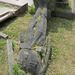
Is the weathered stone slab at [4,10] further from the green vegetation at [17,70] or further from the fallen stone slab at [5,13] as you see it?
the green vegetation at [17,70]

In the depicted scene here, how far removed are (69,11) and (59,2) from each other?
96cm

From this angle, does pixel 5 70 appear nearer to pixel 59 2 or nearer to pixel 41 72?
pixel 41 72

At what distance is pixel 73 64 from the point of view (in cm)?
354

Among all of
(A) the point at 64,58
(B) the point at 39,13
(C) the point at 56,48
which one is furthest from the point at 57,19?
(A) the point at 64,58

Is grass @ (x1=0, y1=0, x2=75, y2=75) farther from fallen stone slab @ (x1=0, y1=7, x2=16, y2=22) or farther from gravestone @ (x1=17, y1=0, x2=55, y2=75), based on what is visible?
gravestone @ (x1=17, y1=0, x2=55, y2=75)

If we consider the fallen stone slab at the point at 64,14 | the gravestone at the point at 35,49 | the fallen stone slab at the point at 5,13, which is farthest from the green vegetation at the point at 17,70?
the fallen stone slab at the point at 64,14

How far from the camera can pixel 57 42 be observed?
435cm

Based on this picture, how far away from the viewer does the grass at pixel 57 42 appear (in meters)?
3.38

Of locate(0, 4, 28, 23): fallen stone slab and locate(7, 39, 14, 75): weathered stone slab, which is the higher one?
locate(0, 4, 28, 23): fallen stone slab

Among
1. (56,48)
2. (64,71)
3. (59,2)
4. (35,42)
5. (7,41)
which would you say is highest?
(59,2)

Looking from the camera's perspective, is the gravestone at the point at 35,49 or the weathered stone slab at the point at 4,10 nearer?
the gravestone at the point at 35,49

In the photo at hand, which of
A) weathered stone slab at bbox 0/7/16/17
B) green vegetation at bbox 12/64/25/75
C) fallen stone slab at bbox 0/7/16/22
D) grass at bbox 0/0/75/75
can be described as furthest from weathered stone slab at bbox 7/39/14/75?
weathered stone slab at bbox 0/7/16/17

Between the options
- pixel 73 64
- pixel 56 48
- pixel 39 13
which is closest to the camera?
pixel 73 64

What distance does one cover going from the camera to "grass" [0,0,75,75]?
11.1 feet
